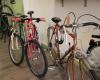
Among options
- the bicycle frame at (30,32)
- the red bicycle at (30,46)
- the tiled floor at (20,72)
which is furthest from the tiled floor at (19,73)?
the bicycle frame at (30,32)

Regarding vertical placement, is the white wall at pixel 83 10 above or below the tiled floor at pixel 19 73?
above

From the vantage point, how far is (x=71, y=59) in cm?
238

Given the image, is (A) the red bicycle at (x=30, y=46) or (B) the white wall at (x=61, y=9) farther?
(B) the white wall at (x=61, y=9)

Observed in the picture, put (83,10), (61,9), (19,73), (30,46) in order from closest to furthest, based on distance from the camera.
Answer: (30,46) → (83,10) → (19,73) → (61,9)

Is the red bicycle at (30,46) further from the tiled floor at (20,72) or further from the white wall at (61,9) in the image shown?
the white wall at (61,9)

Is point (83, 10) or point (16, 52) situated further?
point (16, 52)

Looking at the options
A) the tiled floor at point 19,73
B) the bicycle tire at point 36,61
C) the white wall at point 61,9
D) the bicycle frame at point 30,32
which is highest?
the white wall at point 61,9

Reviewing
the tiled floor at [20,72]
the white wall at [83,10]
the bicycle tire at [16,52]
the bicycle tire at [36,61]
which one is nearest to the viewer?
the bicycle tire at [36,61]

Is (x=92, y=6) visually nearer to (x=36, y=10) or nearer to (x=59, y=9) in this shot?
(x=59, y=9)

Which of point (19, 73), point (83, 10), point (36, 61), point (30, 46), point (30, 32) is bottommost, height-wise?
point (19, 73)

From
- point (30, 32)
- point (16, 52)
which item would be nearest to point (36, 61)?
point (30, 32)

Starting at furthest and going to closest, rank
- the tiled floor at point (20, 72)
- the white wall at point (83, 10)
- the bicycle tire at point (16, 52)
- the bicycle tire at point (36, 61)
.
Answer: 1. the bicycle tire at point (16, 52)
2. the tiled floor at point (20, 72)
3. the white wall at point (83, 10)
4. the bicycle tire at point (36, 61)

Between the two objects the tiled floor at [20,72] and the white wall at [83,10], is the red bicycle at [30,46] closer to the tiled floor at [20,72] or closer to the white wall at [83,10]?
the tiled floor at [20,72]

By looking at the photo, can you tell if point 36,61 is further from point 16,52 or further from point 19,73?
point 16,52
